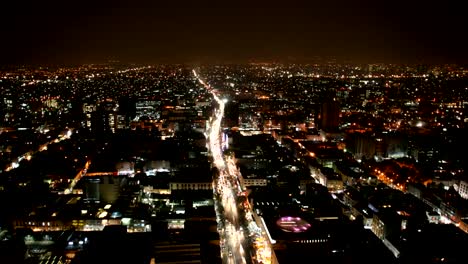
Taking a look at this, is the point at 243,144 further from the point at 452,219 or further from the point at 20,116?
the point at 20,116

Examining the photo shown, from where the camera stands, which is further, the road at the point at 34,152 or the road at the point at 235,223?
the road at the point at 34,152

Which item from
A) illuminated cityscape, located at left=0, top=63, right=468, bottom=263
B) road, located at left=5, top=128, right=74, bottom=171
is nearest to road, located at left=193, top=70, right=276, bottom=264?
illuminated cityscape, located at left=0, top=63, right=468, bottom=263

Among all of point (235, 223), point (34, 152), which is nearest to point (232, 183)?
point (235, 223)

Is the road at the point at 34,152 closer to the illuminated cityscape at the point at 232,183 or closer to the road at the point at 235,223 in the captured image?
the illuminated cityscape at the point at 232,183

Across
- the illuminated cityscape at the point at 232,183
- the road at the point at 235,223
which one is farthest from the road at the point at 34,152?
the road at the point at 235,223

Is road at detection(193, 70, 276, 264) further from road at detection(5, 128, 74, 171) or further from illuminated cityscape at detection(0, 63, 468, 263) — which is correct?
road at detection(5, 128, 74, 171)

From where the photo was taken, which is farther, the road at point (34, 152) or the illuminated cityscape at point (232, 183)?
the road at point (34, 152)

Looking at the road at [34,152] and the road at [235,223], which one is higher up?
the road at [34,152]

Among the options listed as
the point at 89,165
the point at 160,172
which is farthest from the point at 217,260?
the point at 89,165

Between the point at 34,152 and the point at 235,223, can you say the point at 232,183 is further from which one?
the point at 34,152
